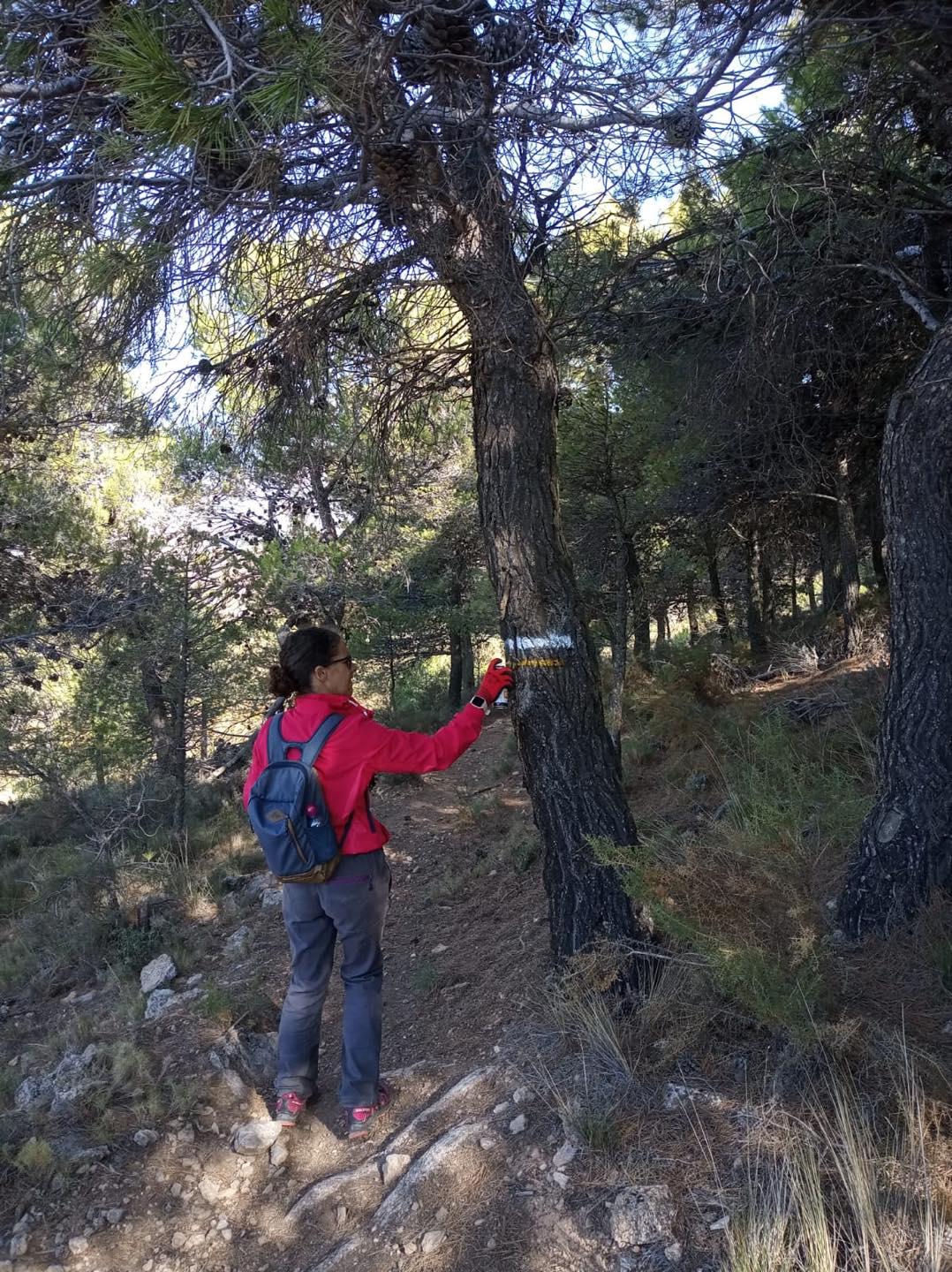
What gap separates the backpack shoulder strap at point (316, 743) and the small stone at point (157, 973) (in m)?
3.76

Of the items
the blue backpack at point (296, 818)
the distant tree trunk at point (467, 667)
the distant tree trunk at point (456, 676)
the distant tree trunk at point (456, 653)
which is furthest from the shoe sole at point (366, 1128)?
the distant tree trunk at point (467, 667)

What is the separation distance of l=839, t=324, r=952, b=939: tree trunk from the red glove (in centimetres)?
179

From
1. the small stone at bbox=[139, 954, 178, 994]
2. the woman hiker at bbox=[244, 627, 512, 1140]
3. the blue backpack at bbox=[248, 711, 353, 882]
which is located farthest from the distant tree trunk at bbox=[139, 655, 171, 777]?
the blue backpack at bbox=[248, 711, 353, 882]

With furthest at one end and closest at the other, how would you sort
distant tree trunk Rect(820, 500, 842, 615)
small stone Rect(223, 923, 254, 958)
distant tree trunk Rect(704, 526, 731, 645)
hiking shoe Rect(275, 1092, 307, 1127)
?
1. distant tree trunk Rect(704, 526, 731, 645)
2. distant tree trunk Rect(820, 500, 842, 615)
3. small stone Rect(223, 923, 254, 958)
4. hiking shoe Rect(275, 1092, 307, 1127)

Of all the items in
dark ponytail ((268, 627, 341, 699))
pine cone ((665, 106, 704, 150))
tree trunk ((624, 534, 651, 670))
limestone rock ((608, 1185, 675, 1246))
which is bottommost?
limestone rock ((608, 1185, 675, 1246))


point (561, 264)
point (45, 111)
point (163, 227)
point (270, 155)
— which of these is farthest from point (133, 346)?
point (561, 264)

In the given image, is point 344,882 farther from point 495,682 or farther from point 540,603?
point 540,603

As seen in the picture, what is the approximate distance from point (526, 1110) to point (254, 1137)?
46.9 inches

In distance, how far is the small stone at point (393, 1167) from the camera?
3.06 m

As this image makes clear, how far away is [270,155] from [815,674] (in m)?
7.75

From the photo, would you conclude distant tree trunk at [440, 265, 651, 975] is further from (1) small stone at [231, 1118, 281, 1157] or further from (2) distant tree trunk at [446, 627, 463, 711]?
(2) distant tree trunk at [446, 627, 463, 711]

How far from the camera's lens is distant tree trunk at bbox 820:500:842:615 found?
10.5 meters

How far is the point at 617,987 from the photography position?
11.9ft

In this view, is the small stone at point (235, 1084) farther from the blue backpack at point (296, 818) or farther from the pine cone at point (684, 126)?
the pine cone at point (684, 126)
